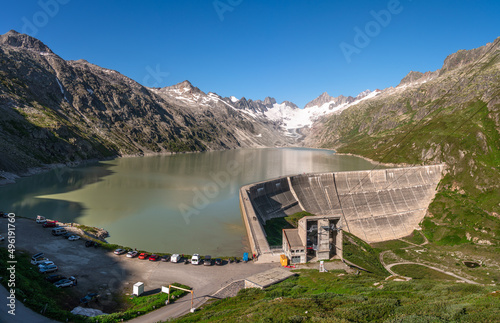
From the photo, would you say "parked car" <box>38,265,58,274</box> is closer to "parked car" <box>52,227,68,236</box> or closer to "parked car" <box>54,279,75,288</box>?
"parked car" <box>54,279,75,288</box>

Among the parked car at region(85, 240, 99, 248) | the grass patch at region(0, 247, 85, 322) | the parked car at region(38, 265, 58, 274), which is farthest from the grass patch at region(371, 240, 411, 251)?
the parked car at region(38, 265, 58, 274)

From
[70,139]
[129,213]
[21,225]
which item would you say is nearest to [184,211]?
[129,213]

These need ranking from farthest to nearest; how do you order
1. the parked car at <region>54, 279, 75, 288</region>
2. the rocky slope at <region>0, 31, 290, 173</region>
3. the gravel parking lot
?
the rocky slope at <region>0, 31, 290, 173</region> < the gravel parking lot < the parked car at <region>54, 279, 75, 288</region>

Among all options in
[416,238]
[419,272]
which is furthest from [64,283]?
[416,238]

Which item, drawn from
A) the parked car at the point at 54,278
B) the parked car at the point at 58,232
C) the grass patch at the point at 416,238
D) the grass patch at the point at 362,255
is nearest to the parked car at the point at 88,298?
the parked car at the point at 54,278

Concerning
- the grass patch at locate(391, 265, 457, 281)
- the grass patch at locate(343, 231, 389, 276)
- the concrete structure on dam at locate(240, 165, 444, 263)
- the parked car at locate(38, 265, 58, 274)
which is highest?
the concrete structure on dam at locate(240, 165, 444, 263)

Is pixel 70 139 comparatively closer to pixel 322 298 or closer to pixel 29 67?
pixel 29 67

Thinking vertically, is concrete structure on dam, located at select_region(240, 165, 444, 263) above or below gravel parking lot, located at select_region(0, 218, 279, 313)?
above

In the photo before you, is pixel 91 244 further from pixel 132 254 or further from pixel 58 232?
pixel 58 232
